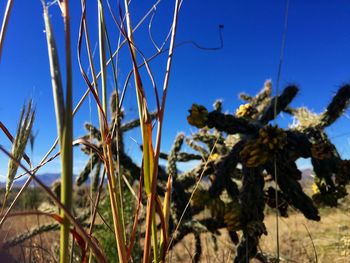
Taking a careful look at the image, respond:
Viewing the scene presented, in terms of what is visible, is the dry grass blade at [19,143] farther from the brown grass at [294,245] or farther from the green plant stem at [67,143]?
the brown grass at [294,245]

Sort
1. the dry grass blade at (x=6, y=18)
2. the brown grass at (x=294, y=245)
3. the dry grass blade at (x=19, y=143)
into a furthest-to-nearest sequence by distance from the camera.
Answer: the brown grass at (x=294, y=245) < the dry grass blade at (x=19, y=143) < the dry grass blade at (x=6, y=18)

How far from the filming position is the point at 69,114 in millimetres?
314

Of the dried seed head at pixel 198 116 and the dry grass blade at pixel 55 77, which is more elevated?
the dried seed head at pixel 198 116

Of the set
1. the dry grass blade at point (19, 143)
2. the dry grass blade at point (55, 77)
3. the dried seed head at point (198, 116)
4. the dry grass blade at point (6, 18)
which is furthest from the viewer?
the dried seed head at point (198, 116)

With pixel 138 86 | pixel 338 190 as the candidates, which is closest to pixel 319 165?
pixel 338 190

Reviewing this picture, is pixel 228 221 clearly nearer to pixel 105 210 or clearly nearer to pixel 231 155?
pixel 231 155

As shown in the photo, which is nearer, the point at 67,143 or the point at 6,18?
the point at 67,143

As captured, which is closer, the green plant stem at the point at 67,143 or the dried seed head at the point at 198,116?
the green plant stem at the point at 67,143

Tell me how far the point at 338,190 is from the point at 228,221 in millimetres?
867

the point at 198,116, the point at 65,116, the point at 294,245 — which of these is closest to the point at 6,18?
the point at 65,116

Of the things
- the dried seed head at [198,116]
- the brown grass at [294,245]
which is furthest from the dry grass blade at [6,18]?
the dried seed head at [198,116]

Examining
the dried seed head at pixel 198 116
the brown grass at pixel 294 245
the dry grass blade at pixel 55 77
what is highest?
the dried seed head at pixel 198 116

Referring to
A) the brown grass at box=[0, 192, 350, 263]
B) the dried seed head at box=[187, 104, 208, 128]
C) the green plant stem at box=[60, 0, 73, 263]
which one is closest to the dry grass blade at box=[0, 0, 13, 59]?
the green plant stem at box=[60, 0, 73, 263]

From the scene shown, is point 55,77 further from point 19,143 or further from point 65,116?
point 19,143
